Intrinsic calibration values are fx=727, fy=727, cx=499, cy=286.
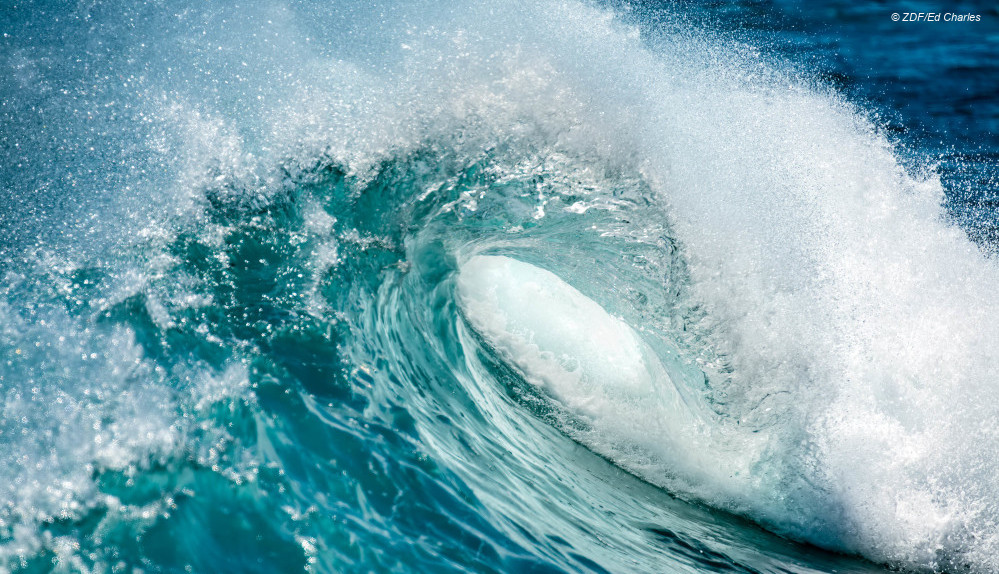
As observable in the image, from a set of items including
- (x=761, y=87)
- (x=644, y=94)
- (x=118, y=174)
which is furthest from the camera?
(x=761, y=87)

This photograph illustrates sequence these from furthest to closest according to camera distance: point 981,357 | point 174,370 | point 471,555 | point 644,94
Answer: point 644,94
point 981,357
point 174,370
point 471,555

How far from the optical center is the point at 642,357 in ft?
13.5

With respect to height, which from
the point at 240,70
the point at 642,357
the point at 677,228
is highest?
the point at 677,228

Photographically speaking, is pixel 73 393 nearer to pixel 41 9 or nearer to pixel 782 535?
pixel 41 9

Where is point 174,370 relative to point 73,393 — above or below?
above

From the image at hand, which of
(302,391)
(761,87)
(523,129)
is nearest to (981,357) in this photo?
(761,87)

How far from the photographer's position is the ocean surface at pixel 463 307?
9.37 ft

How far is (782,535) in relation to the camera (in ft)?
11.7

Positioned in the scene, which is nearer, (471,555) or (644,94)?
(471,555)

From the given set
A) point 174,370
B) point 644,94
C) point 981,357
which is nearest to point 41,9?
point 174,370

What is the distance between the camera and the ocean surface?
286 cm

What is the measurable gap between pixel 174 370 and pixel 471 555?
145 centimetres

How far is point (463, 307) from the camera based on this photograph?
14.5 ft

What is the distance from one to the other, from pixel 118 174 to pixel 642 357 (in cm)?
289
